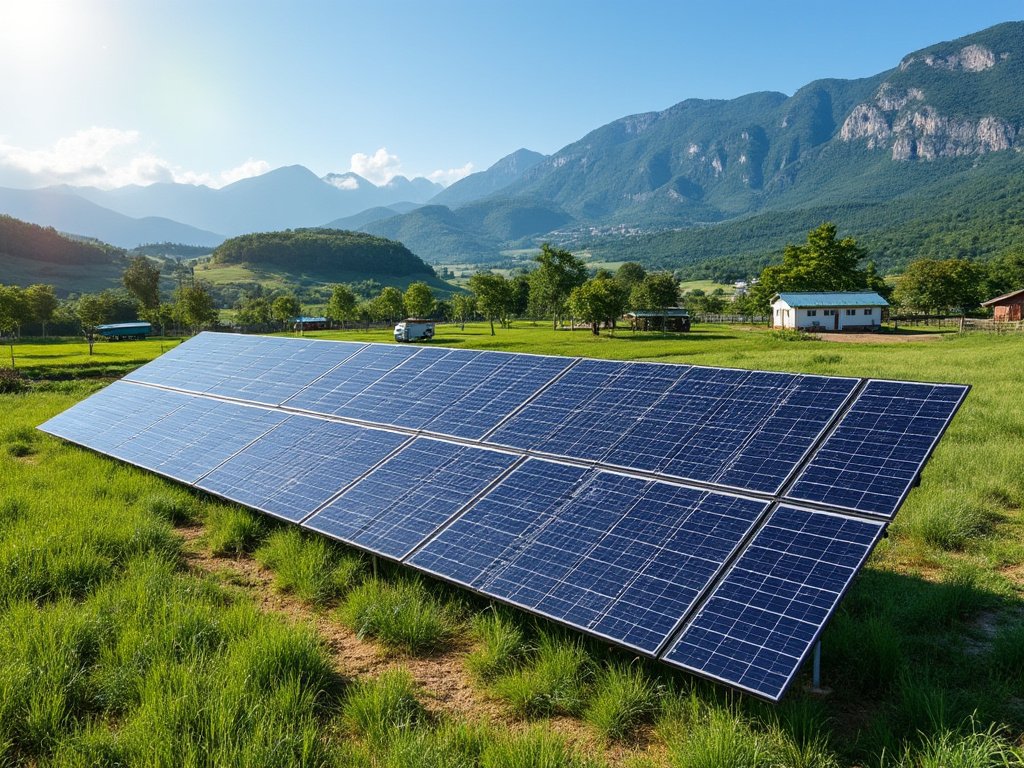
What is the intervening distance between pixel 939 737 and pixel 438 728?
382cm

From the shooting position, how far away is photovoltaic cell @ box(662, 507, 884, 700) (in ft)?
14.4

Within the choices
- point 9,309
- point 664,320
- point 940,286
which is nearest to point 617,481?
point 9,309

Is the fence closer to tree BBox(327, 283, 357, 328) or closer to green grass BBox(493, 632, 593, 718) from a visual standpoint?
tree BBox(327, 283, 357, 328)

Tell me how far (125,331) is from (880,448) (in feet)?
353

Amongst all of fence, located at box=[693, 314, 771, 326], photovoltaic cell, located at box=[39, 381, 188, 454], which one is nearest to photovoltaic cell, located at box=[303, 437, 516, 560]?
photovoltaic cell, located at box=[39, 381, 188, 454]

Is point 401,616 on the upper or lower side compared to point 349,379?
lower

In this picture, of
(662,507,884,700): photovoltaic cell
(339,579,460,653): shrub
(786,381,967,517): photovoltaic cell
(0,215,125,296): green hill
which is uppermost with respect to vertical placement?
(0,215,125,296): green hill

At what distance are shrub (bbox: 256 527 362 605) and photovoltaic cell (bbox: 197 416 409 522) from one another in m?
0.51

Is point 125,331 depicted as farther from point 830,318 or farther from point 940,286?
point 940,286

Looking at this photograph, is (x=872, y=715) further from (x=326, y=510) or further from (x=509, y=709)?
(x=326, y=510)

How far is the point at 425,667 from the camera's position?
5.96 m

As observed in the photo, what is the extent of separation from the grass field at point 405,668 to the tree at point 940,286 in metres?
94.6

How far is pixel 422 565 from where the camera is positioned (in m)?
6.43

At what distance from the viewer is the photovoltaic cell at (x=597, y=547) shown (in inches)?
205
